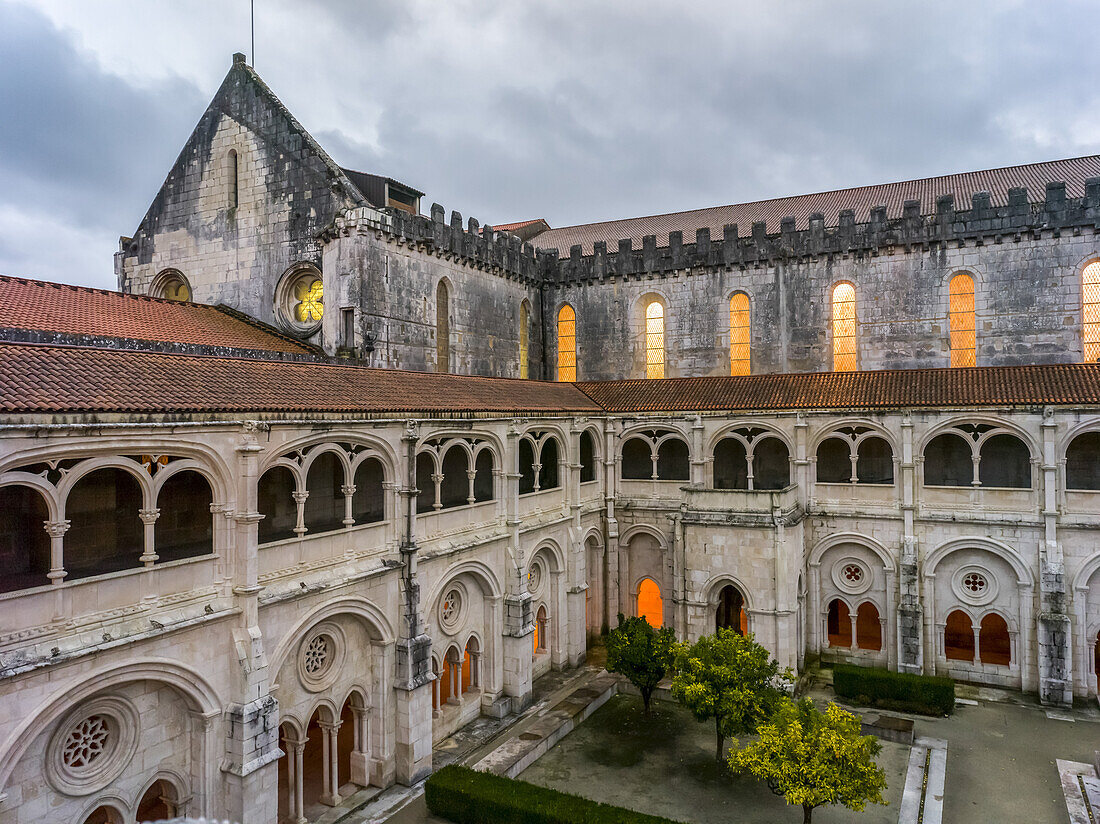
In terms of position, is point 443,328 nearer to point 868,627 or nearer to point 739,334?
point 739,334

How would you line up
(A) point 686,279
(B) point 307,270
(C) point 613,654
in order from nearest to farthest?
(C) point 613,654 → (B) point 307,270 → (A) point 686,279

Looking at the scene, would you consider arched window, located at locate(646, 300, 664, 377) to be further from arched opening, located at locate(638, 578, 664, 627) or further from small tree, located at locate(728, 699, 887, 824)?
small tree, located at locate(728, 699, 887, 824)

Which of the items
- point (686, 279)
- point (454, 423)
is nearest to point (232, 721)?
point (454, 423)

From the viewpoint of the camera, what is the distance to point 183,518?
687 inches

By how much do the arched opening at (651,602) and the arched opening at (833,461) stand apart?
8.50m

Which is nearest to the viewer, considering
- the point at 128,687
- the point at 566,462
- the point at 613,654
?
the point at 128,687

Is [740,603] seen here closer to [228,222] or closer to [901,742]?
[901,742]

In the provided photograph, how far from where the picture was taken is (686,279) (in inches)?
1355

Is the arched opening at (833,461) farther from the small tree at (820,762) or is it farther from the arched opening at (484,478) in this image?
the small tree at (820,762)

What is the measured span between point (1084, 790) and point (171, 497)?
24496 mm

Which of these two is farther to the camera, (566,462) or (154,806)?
(566,462)

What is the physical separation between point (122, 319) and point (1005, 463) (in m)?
31.0

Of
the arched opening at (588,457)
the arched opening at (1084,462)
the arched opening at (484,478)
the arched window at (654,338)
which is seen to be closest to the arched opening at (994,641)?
the arched opening at (1084,462)

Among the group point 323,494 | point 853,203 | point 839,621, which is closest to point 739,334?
point 853,203
